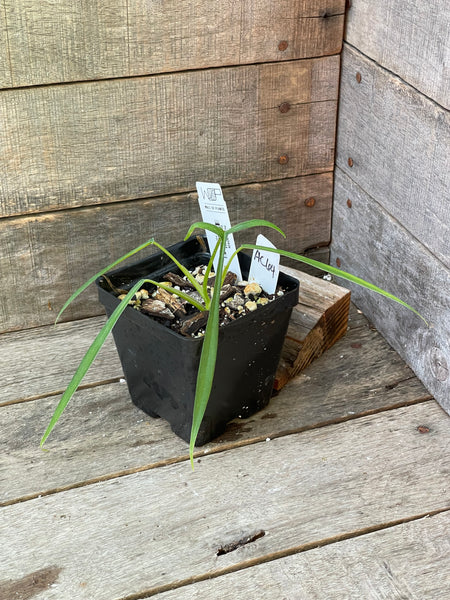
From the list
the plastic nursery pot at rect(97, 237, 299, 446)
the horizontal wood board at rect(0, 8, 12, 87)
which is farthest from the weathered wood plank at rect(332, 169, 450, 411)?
the horizontal wood board at rect(0, 8, 12, 87)

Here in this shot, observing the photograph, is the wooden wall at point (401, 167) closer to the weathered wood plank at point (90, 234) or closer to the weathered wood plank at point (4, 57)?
the weathered wood plank at point (90, 234)

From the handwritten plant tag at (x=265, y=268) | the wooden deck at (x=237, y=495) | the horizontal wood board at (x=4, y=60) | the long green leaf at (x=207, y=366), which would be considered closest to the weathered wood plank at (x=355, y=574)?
the wooden deck at (x=237, y=495)

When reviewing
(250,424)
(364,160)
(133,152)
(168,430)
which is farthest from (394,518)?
(133,152)

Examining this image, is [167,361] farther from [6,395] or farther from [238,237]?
[238,237]

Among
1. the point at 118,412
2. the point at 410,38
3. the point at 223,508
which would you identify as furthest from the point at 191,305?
the point at 410,38

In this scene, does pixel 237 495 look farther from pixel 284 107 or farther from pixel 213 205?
pixel 284 107

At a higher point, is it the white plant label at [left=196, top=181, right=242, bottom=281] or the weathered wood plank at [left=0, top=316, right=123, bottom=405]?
the white plant label at [left=196, top=181, right=242, bottom=281]

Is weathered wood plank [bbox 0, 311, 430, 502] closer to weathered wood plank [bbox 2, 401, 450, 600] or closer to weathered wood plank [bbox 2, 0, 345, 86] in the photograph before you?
weathered wood plank [bbox 2, 401, 450, 600]

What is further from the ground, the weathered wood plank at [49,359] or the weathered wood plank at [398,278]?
the weathered wood plank at [398,278]
